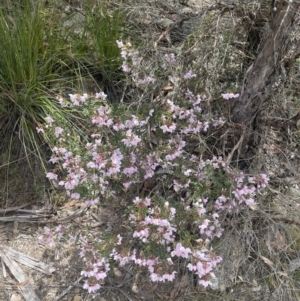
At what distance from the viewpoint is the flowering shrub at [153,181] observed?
1929 mm

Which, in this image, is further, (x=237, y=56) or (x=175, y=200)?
(x=237, y=56)

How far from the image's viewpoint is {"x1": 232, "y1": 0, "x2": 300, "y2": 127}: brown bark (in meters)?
2.00

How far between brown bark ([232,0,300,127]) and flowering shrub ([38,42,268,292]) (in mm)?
179

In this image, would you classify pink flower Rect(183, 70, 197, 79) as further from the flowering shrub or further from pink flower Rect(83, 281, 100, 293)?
pink flower Rect(83, 281, 100, 293)

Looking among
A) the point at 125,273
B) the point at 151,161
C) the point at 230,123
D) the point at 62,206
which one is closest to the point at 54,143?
the point at 62,206

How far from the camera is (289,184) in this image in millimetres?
2482

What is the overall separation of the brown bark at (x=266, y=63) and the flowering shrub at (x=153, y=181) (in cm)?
18

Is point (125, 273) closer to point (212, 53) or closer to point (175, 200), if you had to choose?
point (175, 200)

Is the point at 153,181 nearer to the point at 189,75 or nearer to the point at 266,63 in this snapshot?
the point at 189,75

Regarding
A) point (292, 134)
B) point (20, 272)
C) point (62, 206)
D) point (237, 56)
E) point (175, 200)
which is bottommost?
point (20, 272)

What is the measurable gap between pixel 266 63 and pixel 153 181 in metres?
0.87

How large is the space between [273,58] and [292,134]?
2.15 feet

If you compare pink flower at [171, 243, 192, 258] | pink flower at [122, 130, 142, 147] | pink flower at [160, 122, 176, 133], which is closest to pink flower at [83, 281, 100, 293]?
pink flower at [171, 243, 192, 258]

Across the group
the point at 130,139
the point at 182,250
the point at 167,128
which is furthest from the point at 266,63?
the point at 182,250
